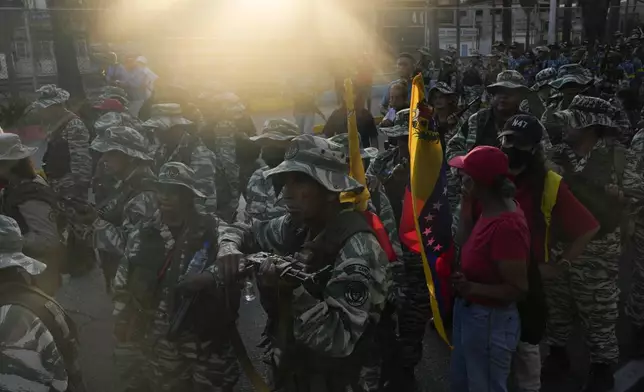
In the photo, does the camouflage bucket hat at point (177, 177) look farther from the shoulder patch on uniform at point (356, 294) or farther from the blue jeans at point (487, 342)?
the blue jeans at point (487, 342)

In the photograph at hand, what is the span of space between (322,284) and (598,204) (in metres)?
2.65

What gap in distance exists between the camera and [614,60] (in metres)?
13.8

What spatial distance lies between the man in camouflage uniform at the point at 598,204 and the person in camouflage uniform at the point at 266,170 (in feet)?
7.01

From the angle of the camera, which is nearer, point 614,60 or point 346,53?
point 614,60

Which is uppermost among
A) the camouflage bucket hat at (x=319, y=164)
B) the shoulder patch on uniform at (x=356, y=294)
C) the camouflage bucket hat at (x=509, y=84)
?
the camouflage bucket hat at (x=509, y=84)

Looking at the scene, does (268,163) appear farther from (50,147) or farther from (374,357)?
(50,147)

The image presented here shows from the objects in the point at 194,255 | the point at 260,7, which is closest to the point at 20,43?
the point at 260,7

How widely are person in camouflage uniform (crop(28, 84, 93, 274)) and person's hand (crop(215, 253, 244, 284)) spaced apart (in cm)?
429

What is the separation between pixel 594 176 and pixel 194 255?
2.94m

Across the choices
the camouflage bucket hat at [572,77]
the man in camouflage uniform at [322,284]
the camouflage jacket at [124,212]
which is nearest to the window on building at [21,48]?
the camouflage jacket at [124,212]

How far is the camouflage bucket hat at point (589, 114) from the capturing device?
445 centimetres

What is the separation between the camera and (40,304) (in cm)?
292

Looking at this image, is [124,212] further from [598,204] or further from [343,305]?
[598,204]

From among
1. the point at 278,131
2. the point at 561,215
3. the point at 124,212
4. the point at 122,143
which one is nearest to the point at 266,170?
the point at 278,131
